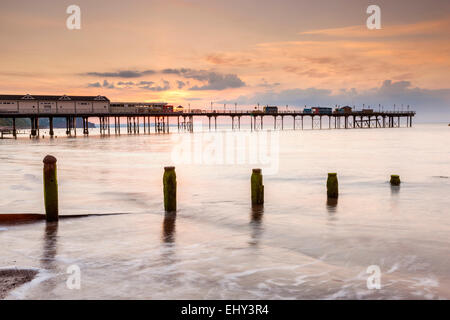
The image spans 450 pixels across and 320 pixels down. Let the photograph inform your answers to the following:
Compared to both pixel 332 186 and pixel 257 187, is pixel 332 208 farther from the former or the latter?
pixel 257 187

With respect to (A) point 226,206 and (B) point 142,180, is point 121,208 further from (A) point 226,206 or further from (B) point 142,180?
(B) point 142,180

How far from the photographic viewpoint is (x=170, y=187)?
16.5 metres

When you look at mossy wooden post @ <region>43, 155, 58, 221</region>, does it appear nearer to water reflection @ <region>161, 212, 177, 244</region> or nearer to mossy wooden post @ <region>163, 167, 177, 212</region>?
mossy wooden post @ <region>163, 167, 177, 212</region>

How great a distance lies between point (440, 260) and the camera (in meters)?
12.1

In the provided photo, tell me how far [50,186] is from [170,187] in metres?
4.20

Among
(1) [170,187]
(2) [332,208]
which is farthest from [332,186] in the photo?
(1) [170,187]

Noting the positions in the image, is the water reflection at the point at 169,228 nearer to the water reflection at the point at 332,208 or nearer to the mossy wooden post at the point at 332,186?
the water reflection at the point at 332,208

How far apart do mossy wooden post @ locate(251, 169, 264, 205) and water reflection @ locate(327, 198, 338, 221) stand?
300cm

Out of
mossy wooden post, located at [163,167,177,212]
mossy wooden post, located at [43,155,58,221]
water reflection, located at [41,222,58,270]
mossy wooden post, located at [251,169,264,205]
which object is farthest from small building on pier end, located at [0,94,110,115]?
mossy wooden post, located at [251,169,264,205]

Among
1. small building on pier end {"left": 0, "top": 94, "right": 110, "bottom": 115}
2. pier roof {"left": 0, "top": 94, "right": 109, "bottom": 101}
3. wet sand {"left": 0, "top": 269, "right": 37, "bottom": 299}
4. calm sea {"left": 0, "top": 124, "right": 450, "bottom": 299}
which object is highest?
pier roof {"left": 0, "top": 94, "right": 109, "bottom": 101}

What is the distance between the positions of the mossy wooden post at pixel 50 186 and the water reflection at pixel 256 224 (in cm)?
688

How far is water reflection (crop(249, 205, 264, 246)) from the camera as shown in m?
14.2

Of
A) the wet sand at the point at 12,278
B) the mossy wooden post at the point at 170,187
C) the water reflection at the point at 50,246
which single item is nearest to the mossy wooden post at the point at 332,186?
the mossy wooden post at the point at 170,187
